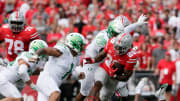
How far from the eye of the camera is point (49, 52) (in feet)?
20.8

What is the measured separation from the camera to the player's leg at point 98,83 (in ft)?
23.8

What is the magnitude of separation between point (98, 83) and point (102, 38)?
962mm

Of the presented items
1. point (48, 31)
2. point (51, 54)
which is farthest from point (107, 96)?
point (48, 31)

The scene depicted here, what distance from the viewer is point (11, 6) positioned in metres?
14.7

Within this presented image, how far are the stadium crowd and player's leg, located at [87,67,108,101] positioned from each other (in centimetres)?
362

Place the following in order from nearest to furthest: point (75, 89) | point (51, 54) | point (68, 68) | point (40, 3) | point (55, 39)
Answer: point (51, 54), point (68, 68), point (75, 89), point (55, 39), point (40, 3)

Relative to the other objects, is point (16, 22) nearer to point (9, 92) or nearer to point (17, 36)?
point (17, 36)

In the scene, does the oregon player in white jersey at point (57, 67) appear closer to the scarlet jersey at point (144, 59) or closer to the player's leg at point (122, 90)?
the player's leg at point (122, 90)

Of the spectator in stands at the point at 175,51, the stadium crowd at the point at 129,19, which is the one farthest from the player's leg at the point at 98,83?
the spectator in stands at the point at 175,51

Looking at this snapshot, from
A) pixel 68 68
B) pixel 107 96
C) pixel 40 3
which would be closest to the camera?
pixel 68 68

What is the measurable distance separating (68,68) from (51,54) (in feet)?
1.94

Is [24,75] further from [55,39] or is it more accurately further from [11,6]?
[11,6]

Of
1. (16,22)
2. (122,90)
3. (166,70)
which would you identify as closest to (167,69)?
(166,70)

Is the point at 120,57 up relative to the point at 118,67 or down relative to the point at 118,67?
up
